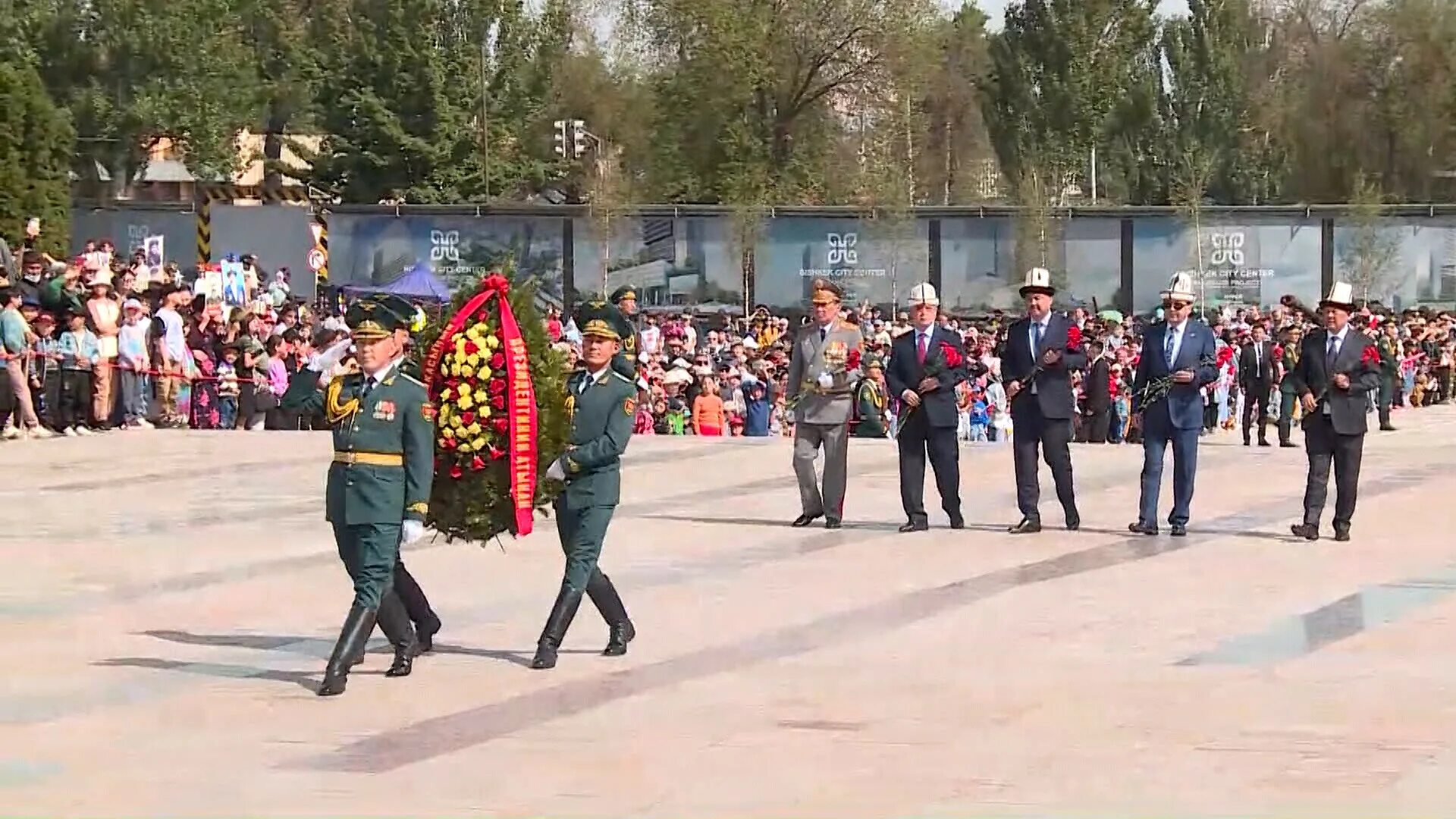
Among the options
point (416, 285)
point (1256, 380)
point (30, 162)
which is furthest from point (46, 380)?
point (1256, 380)

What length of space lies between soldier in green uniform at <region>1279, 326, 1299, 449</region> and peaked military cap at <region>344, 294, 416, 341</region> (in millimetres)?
19397

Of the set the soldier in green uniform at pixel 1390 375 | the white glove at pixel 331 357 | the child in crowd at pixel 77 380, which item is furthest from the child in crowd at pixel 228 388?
the soldier in green uniform at pixel 1390 375

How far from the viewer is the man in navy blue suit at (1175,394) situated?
15773 mm

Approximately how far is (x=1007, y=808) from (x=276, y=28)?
66607 millimetres

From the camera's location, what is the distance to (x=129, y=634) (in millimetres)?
11852

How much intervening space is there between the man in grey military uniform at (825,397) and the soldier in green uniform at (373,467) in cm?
642

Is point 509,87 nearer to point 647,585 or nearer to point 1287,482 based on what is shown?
point 1287,482

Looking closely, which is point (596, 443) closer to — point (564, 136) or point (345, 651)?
point (345, 651)

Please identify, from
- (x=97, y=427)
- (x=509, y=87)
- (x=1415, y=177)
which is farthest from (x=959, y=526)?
(x=1415, y=177)

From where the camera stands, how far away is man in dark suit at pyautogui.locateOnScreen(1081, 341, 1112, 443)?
2778 cm

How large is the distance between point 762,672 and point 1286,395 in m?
20.2

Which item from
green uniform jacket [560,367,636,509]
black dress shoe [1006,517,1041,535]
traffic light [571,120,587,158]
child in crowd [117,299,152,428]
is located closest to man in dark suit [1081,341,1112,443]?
child in crowd [117,299,152,428]

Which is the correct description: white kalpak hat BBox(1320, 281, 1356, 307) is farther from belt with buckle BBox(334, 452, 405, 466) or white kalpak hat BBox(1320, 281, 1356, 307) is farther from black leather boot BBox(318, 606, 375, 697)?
black leather boot BBox(318, 606, 375, 697)

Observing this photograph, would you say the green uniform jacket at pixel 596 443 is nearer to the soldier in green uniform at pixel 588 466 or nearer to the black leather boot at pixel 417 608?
the soldier in green uniform at pixel 588 466
